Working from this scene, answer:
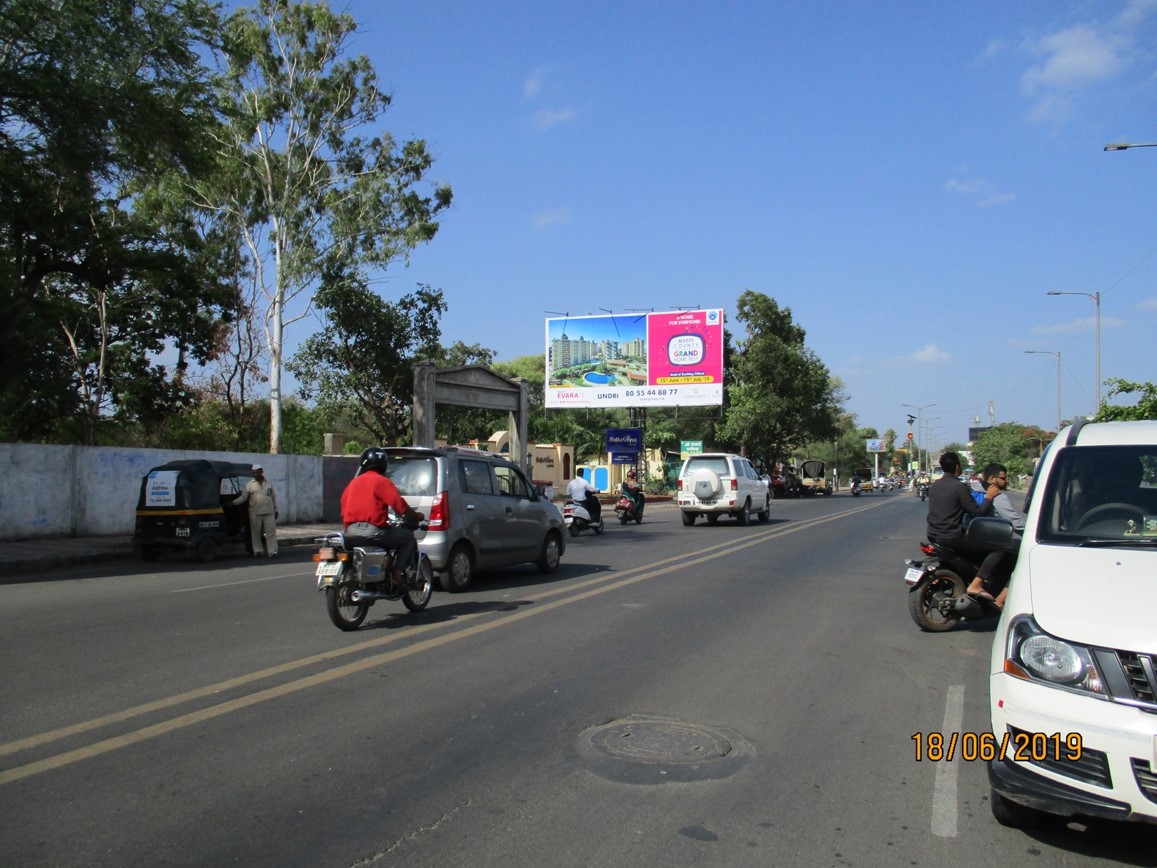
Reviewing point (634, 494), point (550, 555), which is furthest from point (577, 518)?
point (550, 555)

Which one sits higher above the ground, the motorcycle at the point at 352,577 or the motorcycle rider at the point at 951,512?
the motorcycle rider at the point at 951,512

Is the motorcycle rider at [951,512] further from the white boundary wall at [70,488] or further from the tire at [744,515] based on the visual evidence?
the tire at [744,515]

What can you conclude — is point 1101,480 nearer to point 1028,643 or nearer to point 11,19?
point 1028,643

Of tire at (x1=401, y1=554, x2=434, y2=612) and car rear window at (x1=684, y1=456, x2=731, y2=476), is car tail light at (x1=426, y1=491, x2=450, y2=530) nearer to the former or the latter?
tire at (x1=401, y1=554, x2=434, y2=612)

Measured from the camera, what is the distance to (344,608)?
345 inches

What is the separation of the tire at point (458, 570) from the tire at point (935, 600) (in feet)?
17.5

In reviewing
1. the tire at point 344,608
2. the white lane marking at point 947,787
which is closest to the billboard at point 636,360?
the tire at point 344,608

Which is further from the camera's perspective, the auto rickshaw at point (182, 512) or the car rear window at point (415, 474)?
the auto rickshaw at point (182, 512)

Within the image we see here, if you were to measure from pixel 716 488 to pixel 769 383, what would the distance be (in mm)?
34592

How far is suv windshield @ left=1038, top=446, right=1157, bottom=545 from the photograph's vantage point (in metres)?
5.08

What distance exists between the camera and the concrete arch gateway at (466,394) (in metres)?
24.6

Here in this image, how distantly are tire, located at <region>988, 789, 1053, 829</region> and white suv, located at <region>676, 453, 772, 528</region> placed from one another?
21.7 metres

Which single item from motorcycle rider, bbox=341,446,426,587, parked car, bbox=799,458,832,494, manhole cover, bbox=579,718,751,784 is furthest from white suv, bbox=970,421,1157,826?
parked car, bbox=799,458,832,494

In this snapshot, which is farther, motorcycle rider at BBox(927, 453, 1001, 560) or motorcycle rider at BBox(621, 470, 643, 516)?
motorcycle rider at BBox(621, 470, 643, 516)
